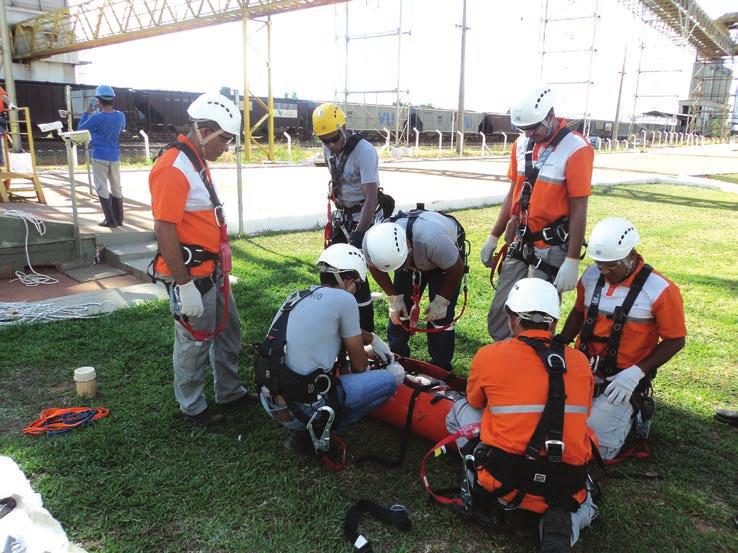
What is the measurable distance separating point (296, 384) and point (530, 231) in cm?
202

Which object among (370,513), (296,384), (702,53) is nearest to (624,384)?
(370,513)

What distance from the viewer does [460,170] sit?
2127 centimetres

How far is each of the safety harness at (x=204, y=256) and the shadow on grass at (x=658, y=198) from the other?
45.8ft

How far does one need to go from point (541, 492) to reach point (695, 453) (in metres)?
1.61

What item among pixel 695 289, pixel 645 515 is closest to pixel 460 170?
pixel 695 289

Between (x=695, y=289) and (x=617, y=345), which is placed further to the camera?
(x=695, y=289)

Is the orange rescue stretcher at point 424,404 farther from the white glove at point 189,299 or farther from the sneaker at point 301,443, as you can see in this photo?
the white glove at point 189,299

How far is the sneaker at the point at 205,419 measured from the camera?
3.63 m

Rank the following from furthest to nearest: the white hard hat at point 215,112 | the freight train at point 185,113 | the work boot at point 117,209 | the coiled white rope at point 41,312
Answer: the freight train at point 185,113
the work boot at point 117,209
the coiled white rope at point 41,312
the white hard hat at point 215,112

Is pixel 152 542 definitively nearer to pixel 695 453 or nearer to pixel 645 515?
pixel 645 515

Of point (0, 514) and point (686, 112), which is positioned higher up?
point (686, 112)

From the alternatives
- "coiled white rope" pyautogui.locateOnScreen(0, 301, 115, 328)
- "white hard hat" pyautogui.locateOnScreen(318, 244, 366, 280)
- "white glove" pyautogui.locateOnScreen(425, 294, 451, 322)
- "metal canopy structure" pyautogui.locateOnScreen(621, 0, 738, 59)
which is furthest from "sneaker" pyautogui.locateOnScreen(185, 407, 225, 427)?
"metal canopy structure" pyautogui.locateOnScreen(621, 0, 738, 59)

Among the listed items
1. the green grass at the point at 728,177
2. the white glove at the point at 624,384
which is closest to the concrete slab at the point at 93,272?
the white glove at the point at 624,384

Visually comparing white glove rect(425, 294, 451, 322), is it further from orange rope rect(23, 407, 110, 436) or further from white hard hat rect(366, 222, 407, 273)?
orange rope rect(23, 407, 110, 436)
